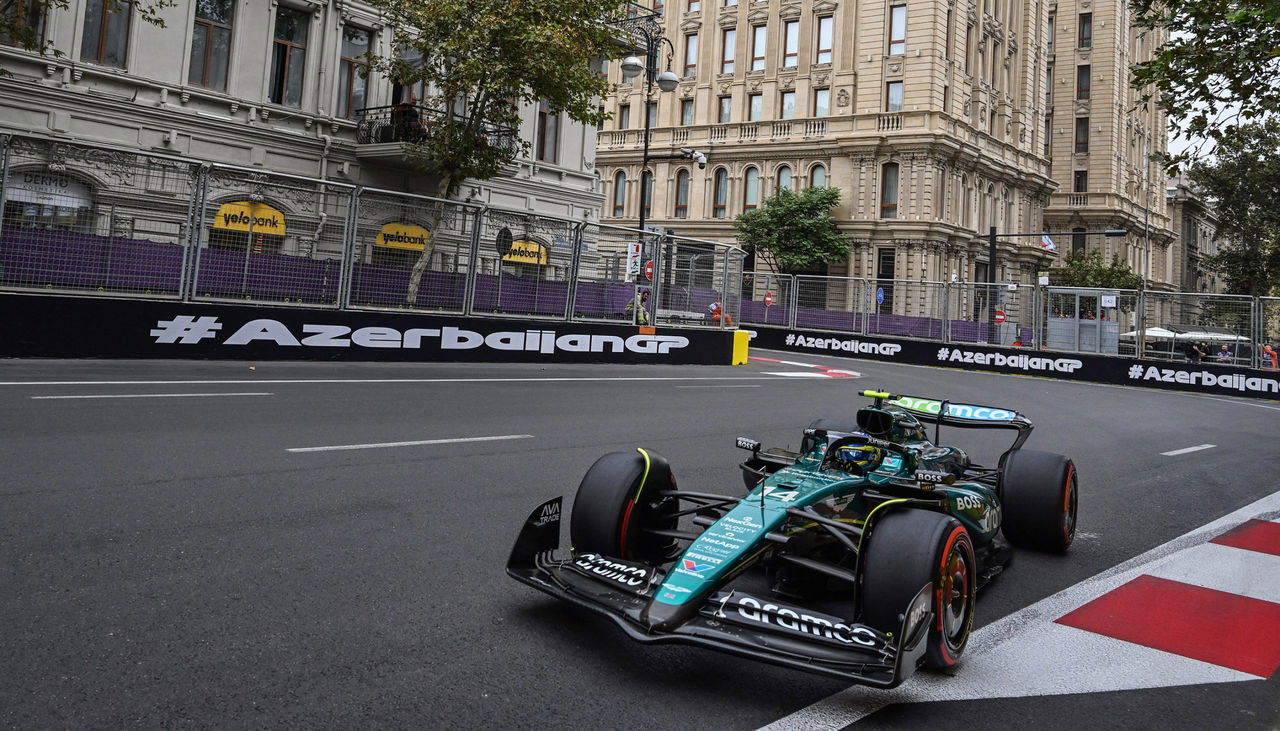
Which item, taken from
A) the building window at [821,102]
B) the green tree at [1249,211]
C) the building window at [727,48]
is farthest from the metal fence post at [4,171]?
the green tree at [1249,211]

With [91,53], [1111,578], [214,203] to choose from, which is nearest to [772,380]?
[214,203]

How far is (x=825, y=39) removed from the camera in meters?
48.6

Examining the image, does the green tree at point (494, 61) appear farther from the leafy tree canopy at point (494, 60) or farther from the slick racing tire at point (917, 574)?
the slick racing tire at point (917, 574)

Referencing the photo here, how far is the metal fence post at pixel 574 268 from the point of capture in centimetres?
1708

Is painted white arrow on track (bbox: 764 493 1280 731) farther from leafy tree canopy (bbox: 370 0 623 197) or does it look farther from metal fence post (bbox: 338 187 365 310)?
leafy tree canopy (bbox: 370 0 623 197)

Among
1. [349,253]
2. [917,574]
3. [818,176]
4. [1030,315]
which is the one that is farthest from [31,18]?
[818,176]

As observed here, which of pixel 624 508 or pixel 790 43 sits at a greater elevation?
pixel 790 43

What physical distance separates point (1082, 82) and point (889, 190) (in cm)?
2911

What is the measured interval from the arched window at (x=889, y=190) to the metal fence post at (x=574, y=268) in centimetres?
3332

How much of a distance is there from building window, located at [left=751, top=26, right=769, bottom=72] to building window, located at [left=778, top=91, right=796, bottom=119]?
215cm

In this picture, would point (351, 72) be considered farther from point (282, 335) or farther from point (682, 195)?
point (682, 195)

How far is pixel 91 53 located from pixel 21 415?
1614 cm

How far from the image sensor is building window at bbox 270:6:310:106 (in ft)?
74.0

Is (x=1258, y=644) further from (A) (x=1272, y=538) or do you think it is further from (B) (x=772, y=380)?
(B) (x=772, y=380)
